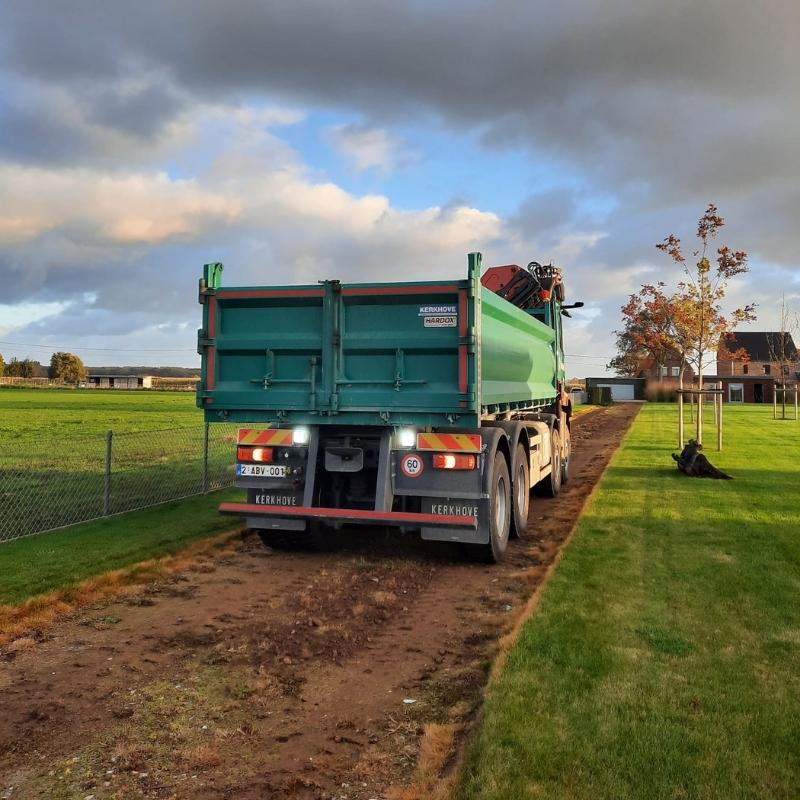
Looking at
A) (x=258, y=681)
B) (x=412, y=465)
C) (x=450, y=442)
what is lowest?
(x=258, y=681)

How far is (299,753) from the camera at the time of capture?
3.53 meters

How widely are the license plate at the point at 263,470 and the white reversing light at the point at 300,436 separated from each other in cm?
31

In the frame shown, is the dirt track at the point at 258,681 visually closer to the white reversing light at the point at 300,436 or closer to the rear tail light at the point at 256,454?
the rear tail light at the point at 256,454

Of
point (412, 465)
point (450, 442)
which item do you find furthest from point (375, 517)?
point (450, 442)

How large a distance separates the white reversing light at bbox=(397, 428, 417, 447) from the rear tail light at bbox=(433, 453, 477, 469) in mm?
262

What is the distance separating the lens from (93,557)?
7.36m

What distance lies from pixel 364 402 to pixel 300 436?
90 centimetres

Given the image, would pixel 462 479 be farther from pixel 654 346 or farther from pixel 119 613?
pixel 654 346

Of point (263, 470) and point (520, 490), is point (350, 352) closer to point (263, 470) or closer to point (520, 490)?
point (263, 470)

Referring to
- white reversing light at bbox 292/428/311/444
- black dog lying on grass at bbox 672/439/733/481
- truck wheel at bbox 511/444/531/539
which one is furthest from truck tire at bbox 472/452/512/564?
black dog lying on grass at bbox 672/439/733/481

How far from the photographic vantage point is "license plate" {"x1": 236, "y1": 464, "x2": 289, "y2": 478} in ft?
24.2

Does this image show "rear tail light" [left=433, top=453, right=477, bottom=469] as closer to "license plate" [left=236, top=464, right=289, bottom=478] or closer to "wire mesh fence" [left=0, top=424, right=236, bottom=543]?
"license plate" [left=236, top=464, right=289, bottom=478]

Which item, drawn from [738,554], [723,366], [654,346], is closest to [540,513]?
[738,554]

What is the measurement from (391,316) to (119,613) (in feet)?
12.1
